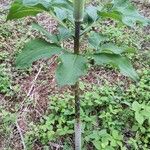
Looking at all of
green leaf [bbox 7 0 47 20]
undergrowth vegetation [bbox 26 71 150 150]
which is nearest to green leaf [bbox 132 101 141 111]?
undergrowth vegetation [bbox 26 71 150 150]

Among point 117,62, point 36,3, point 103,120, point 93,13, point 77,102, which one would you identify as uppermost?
point 36,3

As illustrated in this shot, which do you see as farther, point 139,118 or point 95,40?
point 139,118

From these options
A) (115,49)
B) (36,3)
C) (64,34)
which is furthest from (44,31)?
(115,49)

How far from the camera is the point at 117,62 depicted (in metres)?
1.66

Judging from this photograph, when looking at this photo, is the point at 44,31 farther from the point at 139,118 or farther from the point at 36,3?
the point at 139,118

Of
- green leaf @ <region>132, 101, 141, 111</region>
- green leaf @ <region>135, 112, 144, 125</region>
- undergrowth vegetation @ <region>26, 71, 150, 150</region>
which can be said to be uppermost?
green leaf @ <region>132, 101, 141, 111</region>

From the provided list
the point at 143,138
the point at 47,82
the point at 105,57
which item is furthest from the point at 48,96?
the point at 105,57

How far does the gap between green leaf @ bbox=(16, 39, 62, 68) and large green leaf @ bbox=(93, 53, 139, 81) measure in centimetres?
20

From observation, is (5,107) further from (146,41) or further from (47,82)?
(146,41)

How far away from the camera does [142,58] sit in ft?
11.0

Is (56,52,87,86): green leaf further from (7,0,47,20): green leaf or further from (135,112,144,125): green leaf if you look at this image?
(135,112,144,125): green leaf

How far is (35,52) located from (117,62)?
400 millimetres

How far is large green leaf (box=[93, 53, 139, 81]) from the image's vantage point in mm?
1651

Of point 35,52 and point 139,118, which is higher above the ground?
point 35,52
